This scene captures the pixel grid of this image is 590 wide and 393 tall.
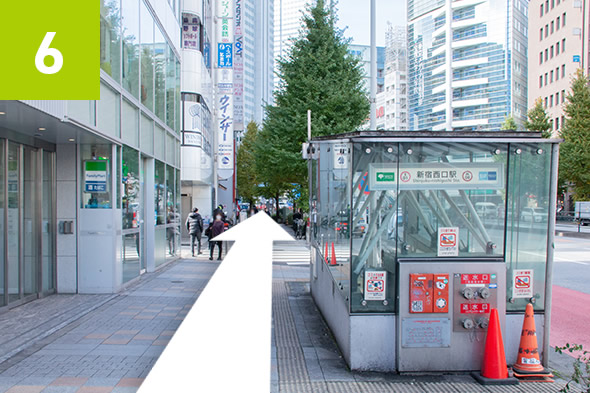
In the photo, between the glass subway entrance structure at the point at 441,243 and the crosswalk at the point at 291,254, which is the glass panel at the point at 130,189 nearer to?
the glass subway entrance structure at the point at 441,243

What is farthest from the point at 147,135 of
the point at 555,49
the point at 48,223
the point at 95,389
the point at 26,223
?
the point at 555,49

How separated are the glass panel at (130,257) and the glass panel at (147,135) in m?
2.32

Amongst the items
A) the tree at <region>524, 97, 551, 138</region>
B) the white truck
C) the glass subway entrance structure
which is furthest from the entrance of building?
the tree at <region>524, 97, 551, 138</region>

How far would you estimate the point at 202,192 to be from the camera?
32594 millimetres

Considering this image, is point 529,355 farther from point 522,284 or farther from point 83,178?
point 83,178

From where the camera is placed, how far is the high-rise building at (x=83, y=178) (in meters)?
8.14

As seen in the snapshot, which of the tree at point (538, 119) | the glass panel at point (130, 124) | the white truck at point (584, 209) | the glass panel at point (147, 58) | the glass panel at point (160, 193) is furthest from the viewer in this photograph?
the tree at point (538, 119)

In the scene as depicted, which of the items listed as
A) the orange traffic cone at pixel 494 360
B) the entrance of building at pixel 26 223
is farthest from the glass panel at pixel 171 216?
the orange traffic cone at pixel 494 360

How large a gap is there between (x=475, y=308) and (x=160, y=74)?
11618 mm

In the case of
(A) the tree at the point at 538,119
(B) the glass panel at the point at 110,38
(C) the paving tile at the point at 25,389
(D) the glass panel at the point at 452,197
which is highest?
(A) the tree at the point at 538,119

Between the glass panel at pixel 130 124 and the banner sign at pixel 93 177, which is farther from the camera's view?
the glass panel at pixel 130 124

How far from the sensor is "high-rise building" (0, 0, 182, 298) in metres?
8.14

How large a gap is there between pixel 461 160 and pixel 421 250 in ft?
3.76

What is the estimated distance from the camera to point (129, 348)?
624 centimetres
